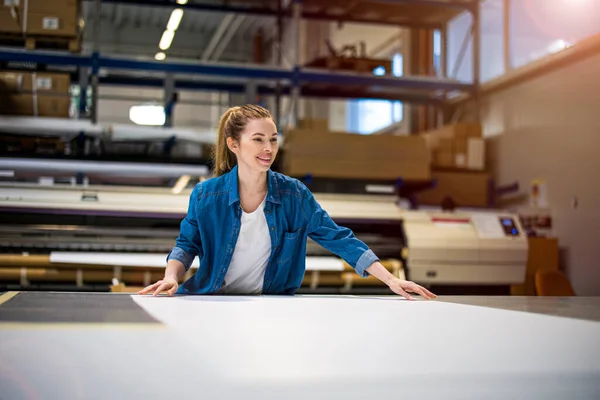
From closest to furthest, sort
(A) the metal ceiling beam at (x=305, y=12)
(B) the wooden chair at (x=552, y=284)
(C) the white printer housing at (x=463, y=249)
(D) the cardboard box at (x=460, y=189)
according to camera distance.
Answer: (B) the wooden chair at (x=552, y=284) → (C) the white printer housing at (x=463, y=249) → (D) the cardboard box at (x=460, y=189) → (A) the metal ceiling beam at (x=305, y=12)

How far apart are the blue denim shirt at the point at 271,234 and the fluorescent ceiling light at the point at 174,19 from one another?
982 centimetres

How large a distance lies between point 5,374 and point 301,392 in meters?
0.37

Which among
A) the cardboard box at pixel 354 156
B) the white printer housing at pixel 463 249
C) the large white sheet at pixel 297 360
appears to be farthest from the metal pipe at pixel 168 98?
the large white sheet at pixel 297 360

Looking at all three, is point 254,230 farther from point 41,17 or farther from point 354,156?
point 41,17

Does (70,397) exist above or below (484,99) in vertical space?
below

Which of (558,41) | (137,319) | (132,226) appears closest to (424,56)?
(558,41)

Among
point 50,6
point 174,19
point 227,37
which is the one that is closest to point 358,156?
point 50,6

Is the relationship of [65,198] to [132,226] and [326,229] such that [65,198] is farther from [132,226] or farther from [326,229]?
[326,229]

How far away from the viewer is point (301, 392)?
872 mm

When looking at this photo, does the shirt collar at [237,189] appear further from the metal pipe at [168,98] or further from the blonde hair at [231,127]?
the metal pipe at [168,98]

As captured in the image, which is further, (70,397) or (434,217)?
(434,217)

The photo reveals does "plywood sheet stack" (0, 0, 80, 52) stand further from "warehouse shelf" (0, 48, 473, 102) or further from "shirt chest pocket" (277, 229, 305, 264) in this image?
"shirt chest pocket" (277, 229, 305, 264)

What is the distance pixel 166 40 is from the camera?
517 inches

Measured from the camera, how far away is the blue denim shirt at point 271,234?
78.6 inches
